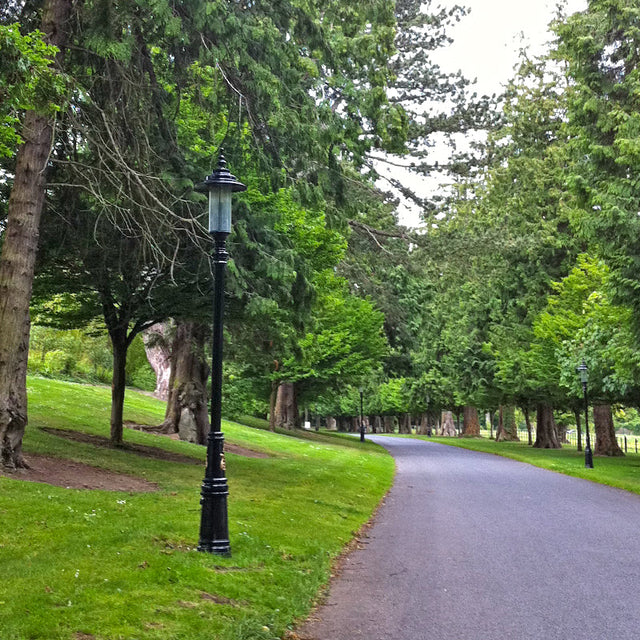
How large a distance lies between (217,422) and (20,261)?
549 cm

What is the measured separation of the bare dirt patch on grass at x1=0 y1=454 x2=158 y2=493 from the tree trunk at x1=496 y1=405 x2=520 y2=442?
132ft

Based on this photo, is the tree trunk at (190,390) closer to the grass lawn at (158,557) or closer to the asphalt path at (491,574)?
the grass lawn at (158,557)

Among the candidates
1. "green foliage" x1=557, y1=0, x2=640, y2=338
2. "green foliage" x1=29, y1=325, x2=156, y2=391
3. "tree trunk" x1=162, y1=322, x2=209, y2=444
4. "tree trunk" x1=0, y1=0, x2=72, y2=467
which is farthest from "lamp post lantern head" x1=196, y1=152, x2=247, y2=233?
"green foliage" x1=29, y1=325, x2=156, y2=391

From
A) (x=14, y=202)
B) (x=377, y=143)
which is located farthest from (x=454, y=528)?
(x=377, y=143)

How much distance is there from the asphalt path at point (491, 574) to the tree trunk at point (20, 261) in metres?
5.83

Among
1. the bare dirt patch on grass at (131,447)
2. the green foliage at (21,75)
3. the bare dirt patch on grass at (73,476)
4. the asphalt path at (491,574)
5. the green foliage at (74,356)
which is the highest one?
the green foliage at (74,356)

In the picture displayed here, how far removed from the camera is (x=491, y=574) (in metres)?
7.96

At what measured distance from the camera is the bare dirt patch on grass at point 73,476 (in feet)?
38.4

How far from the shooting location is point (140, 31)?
11.8 metres

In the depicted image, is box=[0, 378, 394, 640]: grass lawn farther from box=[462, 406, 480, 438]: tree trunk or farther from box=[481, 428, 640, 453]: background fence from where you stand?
box=[462, 406, 480, 438]: tree trunk

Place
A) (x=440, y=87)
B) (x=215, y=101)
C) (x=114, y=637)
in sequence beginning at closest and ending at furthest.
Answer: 1. (x=114, y=637)
2. (x=215, y=101)
3. (x=440, y=87)

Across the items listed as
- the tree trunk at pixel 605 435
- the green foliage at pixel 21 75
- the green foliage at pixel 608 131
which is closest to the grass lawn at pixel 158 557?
the green foliage at pixel 21 75

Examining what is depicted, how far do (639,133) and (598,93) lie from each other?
2553mm

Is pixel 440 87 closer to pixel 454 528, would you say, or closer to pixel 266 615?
pixel 454 528
